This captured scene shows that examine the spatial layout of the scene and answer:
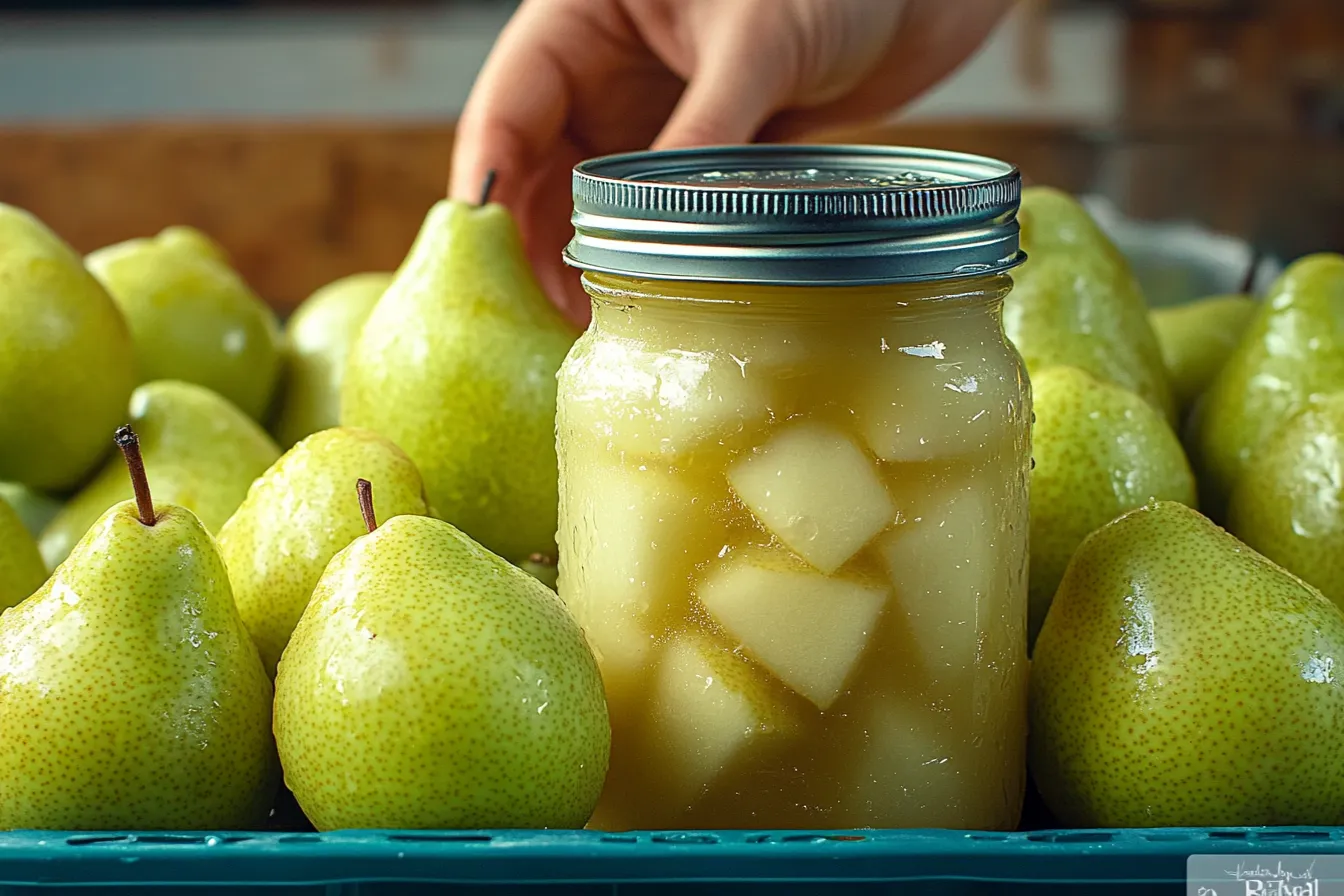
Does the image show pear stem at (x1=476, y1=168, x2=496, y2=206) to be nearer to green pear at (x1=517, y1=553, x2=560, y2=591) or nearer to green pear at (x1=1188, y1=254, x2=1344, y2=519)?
green pear at (x1=517, y1=553, x2=560, y2=591)

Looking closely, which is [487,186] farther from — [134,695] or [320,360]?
[134,695]

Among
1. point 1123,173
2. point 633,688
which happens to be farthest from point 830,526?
point 1123,173

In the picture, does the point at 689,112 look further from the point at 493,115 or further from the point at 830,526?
the point at 830,526

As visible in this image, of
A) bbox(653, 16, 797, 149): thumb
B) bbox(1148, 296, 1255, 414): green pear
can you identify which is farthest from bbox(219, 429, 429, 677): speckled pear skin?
bbox(1148, 296, 1255, 414): green pear

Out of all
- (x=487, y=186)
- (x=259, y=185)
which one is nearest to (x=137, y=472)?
(x=487, y=186)

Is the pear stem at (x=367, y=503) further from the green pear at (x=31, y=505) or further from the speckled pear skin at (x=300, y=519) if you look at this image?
the green pear at (x=31, y=505)
